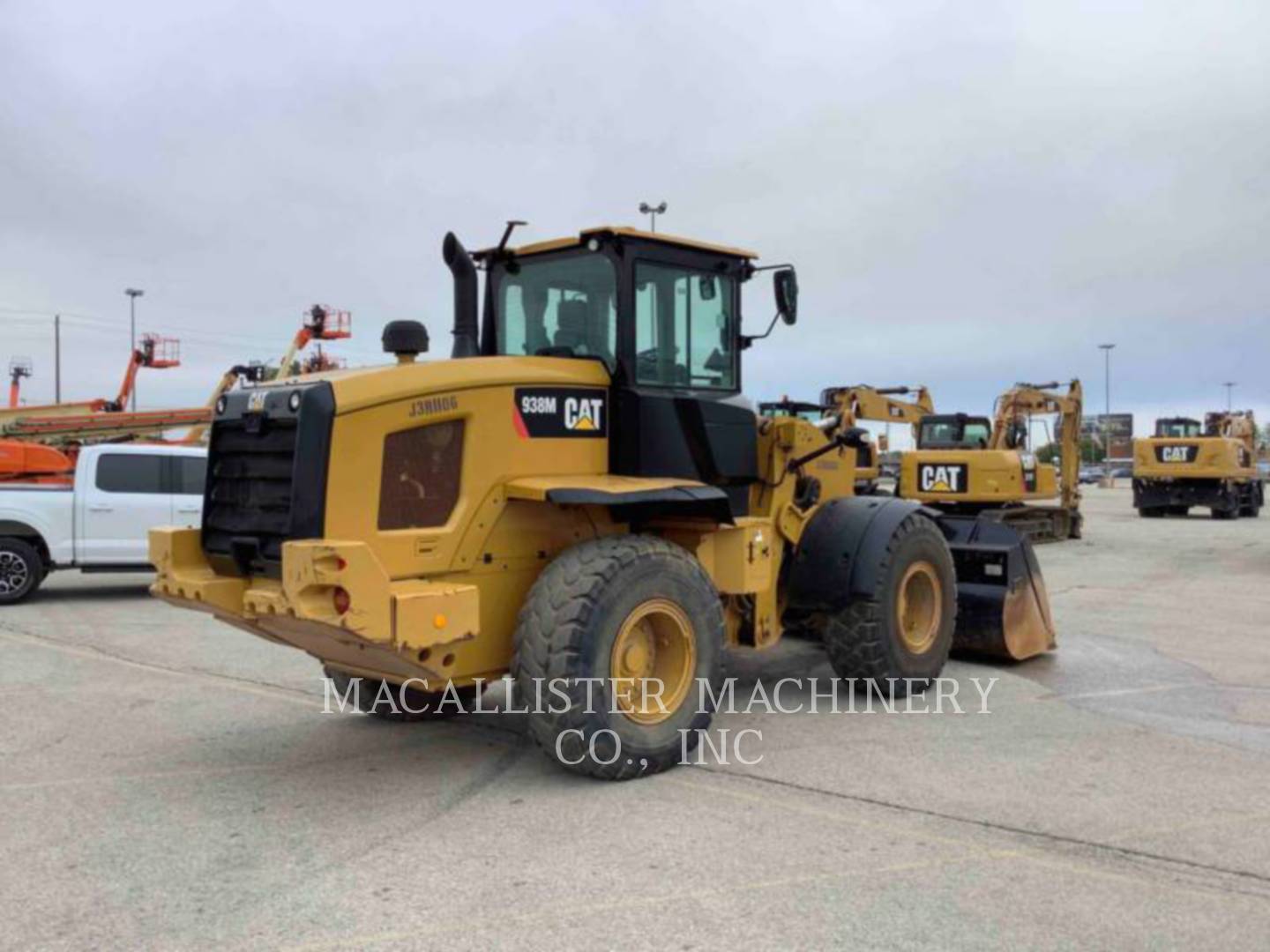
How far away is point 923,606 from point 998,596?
0.97 m

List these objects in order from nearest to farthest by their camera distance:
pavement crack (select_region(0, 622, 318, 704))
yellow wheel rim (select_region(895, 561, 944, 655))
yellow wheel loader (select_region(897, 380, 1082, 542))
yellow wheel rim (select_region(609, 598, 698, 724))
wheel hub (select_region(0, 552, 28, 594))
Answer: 1. yellow wheel rim (select_region(609, 598, 698, 724))
2. yellow wheel rim (select_region(895, 561, 944, 655))
3. pavement crack (select_region(0, 622, 318, 704))
4. wheel hub (select_region(0, 552, 28, 594))
5. yellow wheel loader (select_region(897, 380, 1082, 542))

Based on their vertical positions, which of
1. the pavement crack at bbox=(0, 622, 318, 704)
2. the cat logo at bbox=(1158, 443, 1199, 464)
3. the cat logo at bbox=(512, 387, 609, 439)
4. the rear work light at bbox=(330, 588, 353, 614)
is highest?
the cat logo at bbox=(1158, 443, 1199, 464)

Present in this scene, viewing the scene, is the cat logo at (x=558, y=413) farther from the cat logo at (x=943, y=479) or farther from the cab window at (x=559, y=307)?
the cat logo at (x=943, y=479)

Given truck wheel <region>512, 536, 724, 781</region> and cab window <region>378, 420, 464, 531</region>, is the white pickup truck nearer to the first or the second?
cab window <region>378, 420, 464, 531</region>

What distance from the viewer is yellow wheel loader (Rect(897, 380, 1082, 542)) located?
2030 cm

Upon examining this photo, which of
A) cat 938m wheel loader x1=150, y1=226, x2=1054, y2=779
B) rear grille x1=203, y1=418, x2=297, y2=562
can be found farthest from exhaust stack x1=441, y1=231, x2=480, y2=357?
rear grille x1=203, y1=418, x2=297, y2=562

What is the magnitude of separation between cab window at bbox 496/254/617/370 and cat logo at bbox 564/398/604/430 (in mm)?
277

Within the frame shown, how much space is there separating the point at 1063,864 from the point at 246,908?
10.4 feet

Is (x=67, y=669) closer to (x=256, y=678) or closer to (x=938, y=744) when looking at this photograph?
(x=256, y=678)

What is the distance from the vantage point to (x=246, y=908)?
406 centimetres

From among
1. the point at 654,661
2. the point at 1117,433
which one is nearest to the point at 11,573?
the point at 654,661

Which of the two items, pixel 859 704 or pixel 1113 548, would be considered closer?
pixel 859 704

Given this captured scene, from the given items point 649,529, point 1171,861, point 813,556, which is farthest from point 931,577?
point 1171,861

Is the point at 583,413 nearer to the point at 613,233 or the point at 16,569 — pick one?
the point at 613,233
